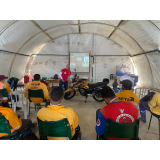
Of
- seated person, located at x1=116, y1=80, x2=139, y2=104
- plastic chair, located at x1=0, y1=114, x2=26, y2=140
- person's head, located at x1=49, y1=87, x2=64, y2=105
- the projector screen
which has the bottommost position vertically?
plastic chair, located at x1=0, y1=114, x2=26, y2=140

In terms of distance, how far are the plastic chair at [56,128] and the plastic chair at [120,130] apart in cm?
44

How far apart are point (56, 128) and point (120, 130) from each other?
71 centimetres

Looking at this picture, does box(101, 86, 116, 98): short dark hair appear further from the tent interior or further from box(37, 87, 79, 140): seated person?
the tent interior

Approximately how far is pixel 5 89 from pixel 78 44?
18.9 feet

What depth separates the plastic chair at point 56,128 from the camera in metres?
1.20

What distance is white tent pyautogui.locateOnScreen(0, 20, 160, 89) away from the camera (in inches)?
183

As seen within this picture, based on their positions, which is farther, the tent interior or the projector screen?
the projector screen

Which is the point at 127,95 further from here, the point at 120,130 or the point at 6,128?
the point at 6,128

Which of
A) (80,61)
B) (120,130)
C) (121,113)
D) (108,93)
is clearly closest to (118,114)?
(121,113)

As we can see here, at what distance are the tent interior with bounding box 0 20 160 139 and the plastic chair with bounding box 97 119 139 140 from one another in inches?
41.6

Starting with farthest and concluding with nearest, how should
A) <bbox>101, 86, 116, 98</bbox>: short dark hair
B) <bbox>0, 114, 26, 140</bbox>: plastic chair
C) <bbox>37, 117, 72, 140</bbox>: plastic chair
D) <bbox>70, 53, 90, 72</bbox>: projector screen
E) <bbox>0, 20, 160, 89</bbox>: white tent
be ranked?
<bbox>70, 53, 90, 72</bbox>: projector screen, <bbox>0, 20, 160, 89</bbox>: white tent, <bbox>101, 86, 116, 98</bbox>: short dark hair, <bbox>0, 114, 26, 140</bbox>: plastic chair, <bbox>37, 117, 72, 140</bbox>: plastic chair

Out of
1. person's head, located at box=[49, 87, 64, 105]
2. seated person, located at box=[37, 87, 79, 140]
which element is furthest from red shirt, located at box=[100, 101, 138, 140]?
person's head, located at box=[49, 87, 64, 105]

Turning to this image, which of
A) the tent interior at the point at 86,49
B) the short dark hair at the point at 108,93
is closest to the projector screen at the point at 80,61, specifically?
the tent interior at the point at 86,49

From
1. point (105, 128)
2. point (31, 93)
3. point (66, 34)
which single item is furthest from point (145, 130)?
point (66, 34)
